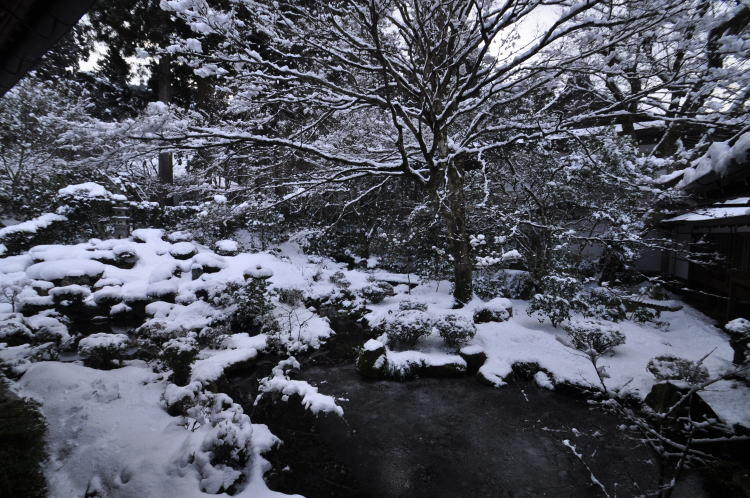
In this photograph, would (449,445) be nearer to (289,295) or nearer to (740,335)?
(740,335)

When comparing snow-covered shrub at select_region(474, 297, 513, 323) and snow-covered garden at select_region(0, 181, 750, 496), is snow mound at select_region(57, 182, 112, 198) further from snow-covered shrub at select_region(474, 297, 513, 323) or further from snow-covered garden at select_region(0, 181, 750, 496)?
snow-covered shrub at select_region(474, 297, 513, 323)

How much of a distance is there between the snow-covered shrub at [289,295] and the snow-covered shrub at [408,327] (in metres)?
3.30

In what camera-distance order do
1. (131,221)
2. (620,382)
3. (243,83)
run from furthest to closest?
(131,221) → (243,83) → (620,382)

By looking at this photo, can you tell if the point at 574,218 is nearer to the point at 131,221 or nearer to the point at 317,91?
the point at 317,91

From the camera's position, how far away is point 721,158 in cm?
372

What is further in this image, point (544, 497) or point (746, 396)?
point (746, 396)

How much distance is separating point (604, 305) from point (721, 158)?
5.02 m

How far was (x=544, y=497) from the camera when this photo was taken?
3416 mm

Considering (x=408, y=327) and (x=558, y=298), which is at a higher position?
(x=558, y=298)

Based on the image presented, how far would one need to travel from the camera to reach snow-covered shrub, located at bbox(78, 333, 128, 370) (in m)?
5.08

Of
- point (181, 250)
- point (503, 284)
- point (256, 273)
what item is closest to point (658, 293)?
point (503, 284)

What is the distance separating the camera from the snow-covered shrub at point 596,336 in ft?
19.6

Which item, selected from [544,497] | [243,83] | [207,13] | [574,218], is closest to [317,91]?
[243,83]

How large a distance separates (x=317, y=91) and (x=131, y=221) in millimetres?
11304
